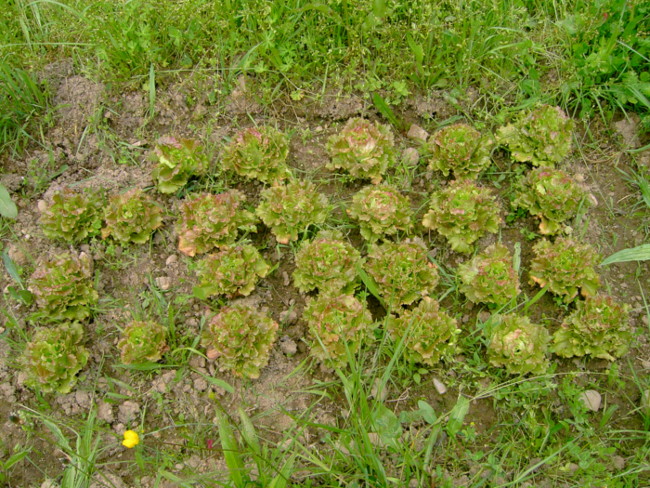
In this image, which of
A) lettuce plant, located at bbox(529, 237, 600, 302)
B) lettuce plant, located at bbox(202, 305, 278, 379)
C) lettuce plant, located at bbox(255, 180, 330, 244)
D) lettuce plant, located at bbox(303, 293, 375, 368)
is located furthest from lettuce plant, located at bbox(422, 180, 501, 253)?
lettuce plant, located at bbox(202, 305, 278, 379)

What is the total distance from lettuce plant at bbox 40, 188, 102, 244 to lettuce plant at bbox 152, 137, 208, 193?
1.62 feet

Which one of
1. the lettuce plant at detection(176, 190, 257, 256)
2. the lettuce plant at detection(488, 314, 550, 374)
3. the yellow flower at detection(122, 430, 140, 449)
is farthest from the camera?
the lettuce plant at detection(176, 190, 257, 256)

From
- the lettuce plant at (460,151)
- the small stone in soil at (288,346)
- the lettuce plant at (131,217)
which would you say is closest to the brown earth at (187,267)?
the small stone in soil at (288,346)

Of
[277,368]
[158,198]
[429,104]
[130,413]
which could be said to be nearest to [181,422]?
[130,413]

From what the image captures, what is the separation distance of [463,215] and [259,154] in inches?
60.0

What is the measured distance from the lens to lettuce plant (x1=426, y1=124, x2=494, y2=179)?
→ 13.7 feet

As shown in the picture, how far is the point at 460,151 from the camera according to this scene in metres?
4.15

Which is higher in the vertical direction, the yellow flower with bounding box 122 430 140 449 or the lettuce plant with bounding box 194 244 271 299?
the lettuce plant with bounding box 194 244 271 299

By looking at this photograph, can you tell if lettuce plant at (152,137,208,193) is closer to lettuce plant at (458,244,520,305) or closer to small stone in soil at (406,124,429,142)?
small stone in soil at (406,124,429,142)

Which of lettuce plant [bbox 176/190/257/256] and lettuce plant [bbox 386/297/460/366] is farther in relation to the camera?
lettuce plant [bbox 176/190/257/256]

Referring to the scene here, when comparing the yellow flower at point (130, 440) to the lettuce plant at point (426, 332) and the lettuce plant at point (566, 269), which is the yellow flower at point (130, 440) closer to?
the lettuce plant at point (426, 332)

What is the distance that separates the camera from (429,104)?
4.62m

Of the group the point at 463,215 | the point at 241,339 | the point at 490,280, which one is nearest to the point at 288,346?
the point at 241,339

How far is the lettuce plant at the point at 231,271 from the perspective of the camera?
12.4 feet
